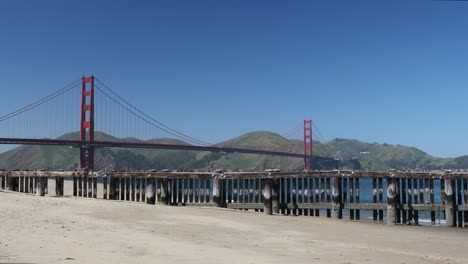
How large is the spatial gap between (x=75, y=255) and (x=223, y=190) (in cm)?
1309

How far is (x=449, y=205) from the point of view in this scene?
810 inches

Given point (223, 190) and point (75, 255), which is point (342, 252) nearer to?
point (75, 255)

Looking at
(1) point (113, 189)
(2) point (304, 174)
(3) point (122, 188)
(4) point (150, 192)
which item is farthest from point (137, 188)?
(2) point (304, 174)

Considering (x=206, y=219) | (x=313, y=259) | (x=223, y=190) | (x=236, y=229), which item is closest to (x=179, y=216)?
(x=206, y=219)

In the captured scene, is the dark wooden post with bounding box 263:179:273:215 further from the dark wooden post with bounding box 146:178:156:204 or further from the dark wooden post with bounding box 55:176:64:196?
the dark wooden post with bounding box 55:176:64:196

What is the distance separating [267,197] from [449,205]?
7867 mm

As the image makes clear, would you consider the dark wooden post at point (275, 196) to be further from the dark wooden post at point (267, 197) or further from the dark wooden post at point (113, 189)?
the dark wooden post at point (113, 189)

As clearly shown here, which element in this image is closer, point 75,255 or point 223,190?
point 75,255

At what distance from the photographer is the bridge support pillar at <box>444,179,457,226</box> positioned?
66.8ft

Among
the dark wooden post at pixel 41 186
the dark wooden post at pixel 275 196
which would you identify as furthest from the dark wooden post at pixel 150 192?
the dark wooden post at pixel 41 186

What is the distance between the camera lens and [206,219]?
15.9m

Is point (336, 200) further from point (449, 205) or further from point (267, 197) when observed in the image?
point (449, 205)

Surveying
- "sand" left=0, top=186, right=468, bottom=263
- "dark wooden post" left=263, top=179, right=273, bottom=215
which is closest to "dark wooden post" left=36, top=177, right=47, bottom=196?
"sand" left=0, top=186, right=468, bottom=263

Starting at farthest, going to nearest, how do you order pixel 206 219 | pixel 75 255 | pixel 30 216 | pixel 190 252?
pixel 206 219
pixel 30 216
pixel 190 252
pixel 75 255
